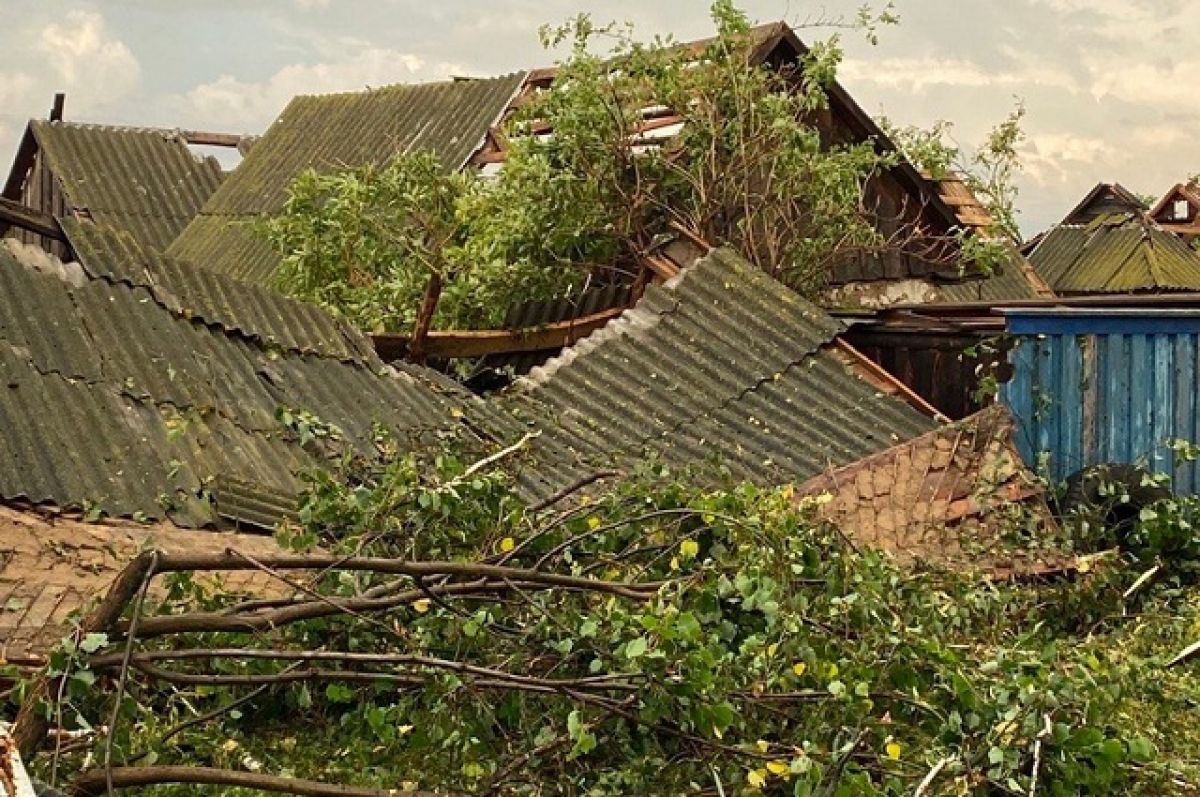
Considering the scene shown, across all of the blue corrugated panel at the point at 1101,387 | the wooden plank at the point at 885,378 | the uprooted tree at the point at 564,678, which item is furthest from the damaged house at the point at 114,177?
the uprooted tree at the point at 564,678

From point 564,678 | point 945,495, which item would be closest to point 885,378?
point 945,495

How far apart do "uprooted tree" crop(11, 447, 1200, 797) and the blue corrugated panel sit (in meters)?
3.77

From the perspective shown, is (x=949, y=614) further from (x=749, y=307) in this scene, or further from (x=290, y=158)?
(x=290, y=158)

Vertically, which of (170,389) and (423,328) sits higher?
(423,328)

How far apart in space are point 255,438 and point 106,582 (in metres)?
1.92

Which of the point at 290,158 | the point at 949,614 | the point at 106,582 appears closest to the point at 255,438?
the point at 106,582

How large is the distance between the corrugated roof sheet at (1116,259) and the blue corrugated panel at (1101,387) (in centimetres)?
2242

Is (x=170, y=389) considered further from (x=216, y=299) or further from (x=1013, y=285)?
(x=1013, y=285)

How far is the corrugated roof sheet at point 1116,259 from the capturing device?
31.9 m

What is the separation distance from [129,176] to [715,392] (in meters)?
18.4

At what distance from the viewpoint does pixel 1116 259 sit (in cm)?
3328

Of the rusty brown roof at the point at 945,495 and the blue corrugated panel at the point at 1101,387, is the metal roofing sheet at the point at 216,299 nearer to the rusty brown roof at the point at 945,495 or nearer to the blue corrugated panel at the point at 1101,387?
the rusty brown roof at the point at 945,495

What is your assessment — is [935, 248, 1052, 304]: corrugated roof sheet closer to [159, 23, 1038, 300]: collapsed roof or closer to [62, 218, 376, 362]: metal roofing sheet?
[159, 23, 1038, 300]: collapsed roof

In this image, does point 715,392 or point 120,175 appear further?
point 120,175
